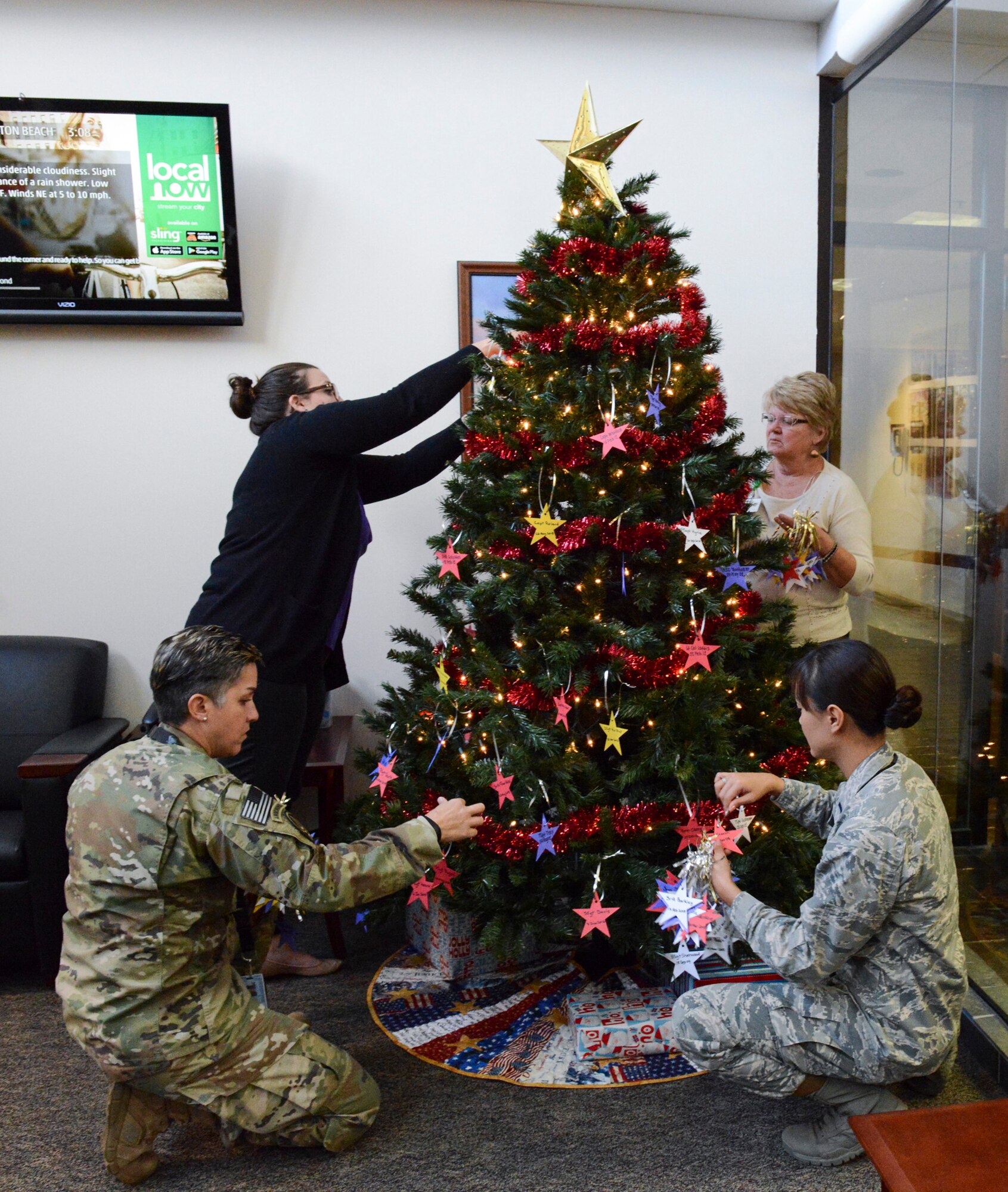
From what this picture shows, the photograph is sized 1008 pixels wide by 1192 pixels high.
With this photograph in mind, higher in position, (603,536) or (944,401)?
(944,401)

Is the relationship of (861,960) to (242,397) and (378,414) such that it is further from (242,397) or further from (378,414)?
(242,397)

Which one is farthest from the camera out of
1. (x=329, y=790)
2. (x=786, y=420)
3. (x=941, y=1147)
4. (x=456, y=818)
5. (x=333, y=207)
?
(x=333, y=207)

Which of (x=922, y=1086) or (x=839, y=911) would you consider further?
(x=922, y=1086)

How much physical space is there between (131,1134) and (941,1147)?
1436 millimetres

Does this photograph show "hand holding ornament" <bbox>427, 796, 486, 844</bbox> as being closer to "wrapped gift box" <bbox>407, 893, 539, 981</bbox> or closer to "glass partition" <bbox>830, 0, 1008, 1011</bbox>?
"wrapped gift box" <bbox>407, 893, 539, 981</bbox>

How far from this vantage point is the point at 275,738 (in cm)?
239

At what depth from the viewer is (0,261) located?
2.89m

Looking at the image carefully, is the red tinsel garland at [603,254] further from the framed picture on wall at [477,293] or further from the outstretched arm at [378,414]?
the framed picture on wall at [477,293]

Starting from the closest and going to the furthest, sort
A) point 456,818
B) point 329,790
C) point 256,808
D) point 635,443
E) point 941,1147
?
1. point 941,1147
2. point 256,808
3. point 456,818
4. point 635,443
5. point 329,790

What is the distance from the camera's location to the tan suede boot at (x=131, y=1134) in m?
1.83

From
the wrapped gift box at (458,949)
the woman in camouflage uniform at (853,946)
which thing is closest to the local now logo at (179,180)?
the wrapped gift box at (458,949)

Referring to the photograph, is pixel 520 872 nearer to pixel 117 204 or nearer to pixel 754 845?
pixel 754 845

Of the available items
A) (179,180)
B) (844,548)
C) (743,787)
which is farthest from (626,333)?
(179,180)

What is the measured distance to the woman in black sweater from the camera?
2334mm
